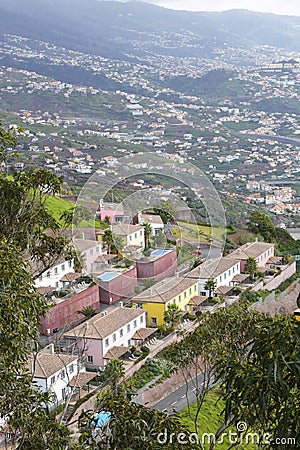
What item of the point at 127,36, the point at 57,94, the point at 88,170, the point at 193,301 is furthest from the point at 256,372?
the point at 127,36

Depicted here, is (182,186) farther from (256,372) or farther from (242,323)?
(256,372)

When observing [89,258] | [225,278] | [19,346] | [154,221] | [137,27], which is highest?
[137,27]

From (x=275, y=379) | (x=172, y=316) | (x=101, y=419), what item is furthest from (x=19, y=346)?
(x=172, y=316)

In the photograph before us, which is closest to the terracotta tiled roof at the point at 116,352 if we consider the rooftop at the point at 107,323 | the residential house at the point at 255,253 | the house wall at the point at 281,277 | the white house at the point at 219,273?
the rooftop at the point at 107,323

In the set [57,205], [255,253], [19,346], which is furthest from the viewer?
[57,205]

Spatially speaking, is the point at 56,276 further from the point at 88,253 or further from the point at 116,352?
the point at 88,253

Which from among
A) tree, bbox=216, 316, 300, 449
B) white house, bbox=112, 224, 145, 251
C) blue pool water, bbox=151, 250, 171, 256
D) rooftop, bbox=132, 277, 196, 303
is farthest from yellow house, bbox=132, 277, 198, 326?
tree, bbox=216, 316, 300, 449
